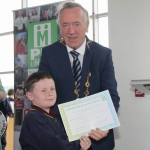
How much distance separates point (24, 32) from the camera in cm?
477

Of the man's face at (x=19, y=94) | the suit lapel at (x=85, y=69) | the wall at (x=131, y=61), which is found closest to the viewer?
the suit lapel at (x=85, y=69)

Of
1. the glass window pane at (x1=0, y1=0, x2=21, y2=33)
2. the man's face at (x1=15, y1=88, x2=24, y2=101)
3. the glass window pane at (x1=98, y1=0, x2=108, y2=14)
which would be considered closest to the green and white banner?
the man's face at (x1=15, y1=88, x2=24, y2=101)

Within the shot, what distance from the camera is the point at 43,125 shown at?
184 cm

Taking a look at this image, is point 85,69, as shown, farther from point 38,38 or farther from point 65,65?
point 38,38

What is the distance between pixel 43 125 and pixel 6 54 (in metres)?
5.75

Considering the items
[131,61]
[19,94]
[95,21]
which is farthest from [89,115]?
[95,21]

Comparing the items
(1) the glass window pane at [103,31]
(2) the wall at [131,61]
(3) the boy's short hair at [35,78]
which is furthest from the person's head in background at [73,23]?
(1) the glass window pane at [103,31]

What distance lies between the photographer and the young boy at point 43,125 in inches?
71.4

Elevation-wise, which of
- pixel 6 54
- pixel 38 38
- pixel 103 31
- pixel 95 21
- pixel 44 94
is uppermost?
pixel 95 21

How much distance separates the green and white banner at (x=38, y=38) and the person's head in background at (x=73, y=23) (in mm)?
2296

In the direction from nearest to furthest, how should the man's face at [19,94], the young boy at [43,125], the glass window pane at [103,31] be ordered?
the young boy at [43,125]
the man's face at [19,94]
the glass window pane at [103,31]

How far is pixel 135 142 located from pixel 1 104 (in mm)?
2820

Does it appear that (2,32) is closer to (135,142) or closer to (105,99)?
(135,142)

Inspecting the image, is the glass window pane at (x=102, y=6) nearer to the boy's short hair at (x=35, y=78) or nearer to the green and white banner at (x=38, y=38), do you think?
the green and white banner at (x=38, y=38)
